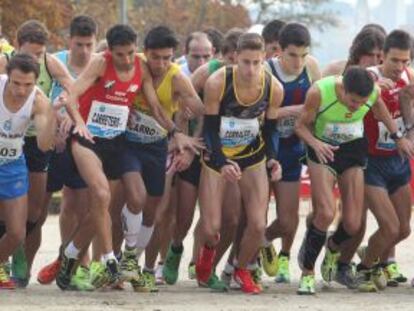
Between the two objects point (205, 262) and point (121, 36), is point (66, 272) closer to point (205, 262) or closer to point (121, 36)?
point (205, 262)

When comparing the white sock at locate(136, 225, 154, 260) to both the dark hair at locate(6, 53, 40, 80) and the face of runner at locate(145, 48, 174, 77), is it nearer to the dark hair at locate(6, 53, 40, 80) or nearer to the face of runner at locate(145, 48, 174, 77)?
the face of runner at locate(145, 48, 174, 77)

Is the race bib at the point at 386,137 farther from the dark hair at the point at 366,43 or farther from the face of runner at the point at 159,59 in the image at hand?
the face of runner at the point at 159,59

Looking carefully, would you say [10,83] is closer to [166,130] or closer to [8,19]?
[166,130]

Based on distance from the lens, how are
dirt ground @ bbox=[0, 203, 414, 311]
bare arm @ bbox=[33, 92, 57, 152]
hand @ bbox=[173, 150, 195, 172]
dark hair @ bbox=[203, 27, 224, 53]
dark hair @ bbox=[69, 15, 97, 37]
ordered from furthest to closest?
1. dark hair @ bbox=[203, 27, 224, 53]
2. dark hair @ bbox=[69, 15, 97, 37]
3. hand @ bbox=[173, 150, 195, 172]
4. bare arm @ bbox=[33, 92, 57, 152]
5. dirt ground @ bbox=[0, 203, 414, 311]

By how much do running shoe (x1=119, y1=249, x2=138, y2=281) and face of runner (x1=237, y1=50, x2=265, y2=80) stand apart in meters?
1.87

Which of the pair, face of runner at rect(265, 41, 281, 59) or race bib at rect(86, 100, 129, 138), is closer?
race bib at rect(86, 100, 129, 138)

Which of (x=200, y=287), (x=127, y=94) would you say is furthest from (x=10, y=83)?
(x=200, y=287)

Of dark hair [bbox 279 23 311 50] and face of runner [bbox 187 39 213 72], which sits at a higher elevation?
dark hair [bbox 279 23 311 50]

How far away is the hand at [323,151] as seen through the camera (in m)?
13.5

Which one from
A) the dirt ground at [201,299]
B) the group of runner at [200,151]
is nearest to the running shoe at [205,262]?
the group of runner at [200,151]

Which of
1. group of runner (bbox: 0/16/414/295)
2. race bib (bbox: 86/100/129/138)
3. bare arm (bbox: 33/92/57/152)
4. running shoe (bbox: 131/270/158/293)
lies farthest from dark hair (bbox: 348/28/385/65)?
bare arm (bbox: 33/92/57/152)

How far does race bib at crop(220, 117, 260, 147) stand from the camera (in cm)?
1346

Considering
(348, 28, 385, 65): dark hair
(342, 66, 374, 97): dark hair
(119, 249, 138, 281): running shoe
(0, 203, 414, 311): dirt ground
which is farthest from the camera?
(348, 28, 385, 65): dark hair

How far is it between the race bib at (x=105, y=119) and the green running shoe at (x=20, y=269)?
1.65m
